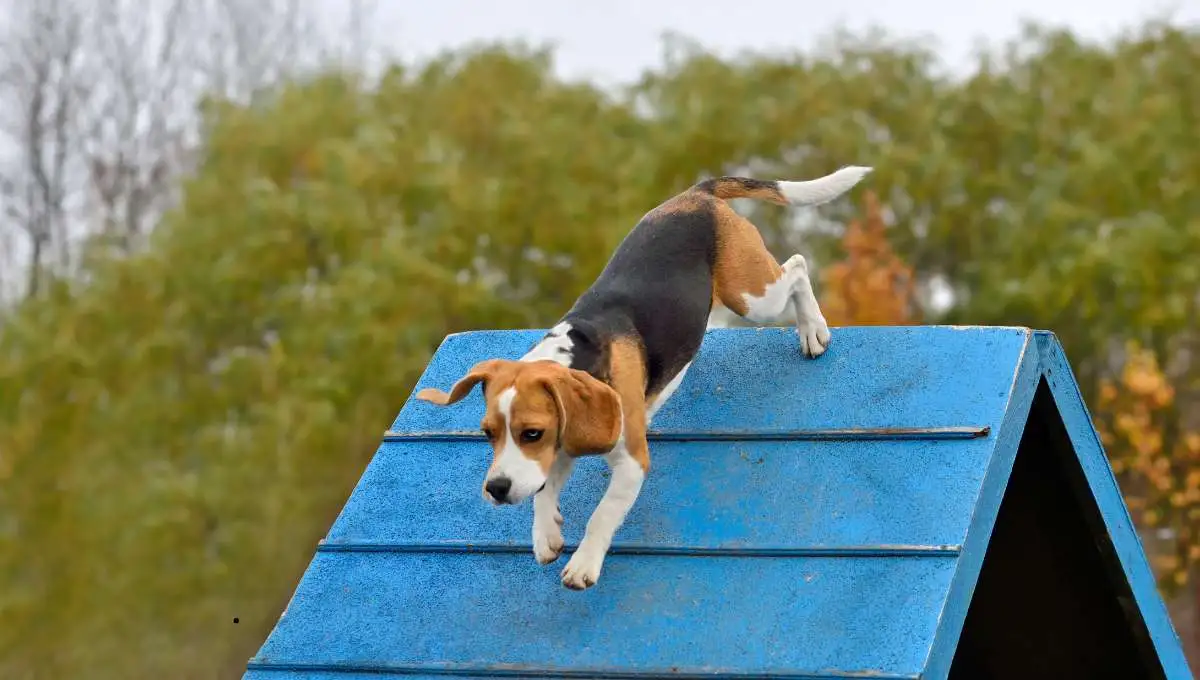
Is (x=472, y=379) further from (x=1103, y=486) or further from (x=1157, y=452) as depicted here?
(x=1157, y=452)

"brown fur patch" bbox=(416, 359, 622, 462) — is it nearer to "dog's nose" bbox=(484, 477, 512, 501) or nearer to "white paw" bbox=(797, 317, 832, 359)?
"dog's nose" bbox=(484, 477, 512, 501)

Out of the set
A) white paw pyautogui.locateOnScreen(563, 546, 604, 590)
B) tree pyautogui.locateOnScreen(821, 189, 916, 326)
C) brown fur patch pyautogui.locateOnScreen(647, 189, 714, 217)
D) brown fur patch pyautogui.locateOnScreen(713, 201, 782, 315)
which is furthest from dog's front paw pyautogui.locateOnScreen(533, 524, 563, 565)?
tree pyautogui.locateOnScreen(821, 189, 916, 326)

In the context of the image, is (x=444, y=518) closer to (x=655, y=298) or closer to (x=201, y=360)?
(x=655, y=298)

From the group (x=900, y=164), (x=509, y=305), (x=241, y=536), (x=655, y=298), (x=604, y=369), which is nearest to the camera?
(x=604, y=369)

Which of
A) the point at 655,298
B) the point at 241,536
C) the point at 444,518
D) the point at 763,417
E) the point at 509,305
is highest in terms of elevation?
the point at 655,298

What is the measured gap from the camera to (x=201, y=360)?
13.9 m

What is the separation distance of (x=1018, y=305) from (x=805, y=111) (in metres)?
2.51

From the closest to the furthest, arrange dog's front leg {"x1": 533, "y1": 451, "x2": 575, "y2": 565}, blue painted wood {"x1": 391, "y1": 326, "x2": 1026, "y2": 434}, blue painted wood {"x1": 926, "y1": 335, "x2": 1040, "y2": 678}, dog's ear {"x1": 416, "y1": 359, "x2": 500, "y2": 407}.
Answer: blue painted wood {"x1": 926, "y1": 335, "x2": 1040, "y2": 678} → dog's ear {"x1": 416, "y1": 359, "x2": 500, "y2": 407} → dog's front leg {"x1": 533, "y1": 451, "x2": 575, "y2": 565} → blue painted wood {"x1": 391, "y1": 326, "x2": 1026, "y2": 434}

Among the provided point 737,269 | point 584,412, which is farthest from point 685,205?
point 584,412

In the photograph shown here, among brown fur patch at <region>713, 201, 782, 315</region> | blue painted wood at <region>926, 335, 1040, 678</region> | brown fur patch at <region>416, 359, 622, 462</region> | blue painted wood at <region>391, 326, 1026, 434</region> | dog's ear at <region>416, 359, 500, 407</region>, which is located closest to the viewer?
blue painted wood at <region>926, 335, 1040, 678</region>

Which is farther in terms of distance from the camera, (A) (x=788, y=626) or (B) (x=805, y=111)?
(B) (x=805, y=111)

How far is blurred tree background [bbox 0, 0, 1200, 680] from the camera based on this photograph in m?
12.6

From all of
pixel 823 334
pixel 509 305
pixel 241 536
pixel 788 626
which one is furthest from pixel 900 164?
pixel 788 626

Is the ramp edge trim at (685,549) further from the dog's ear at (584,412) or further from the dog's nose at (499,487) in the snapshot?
the dog's nose at (499,487)
